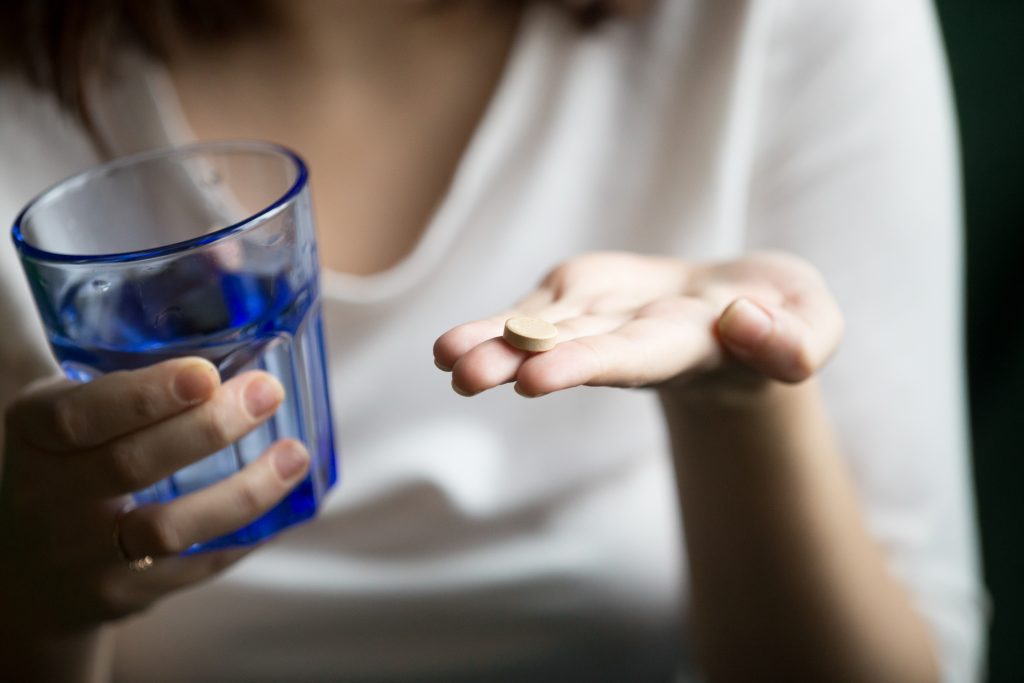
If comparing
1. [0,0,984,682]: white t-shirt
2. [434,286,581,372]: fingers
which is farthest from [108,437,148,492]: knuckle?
[0,0,984,682]: white t-shirt

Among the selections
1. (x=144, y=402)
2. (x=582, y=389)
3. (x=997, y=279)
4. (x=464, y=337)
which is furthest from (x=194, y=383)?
(x=997, y=279)

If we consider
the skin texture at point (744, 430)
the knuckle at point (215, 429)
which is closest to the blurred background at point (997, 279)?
the skin texture at point (744, 430)

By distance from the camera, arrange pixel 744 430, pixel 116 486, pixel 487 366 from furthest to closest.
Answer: pixel 744 430 → pixel 116 486 → pixel 487 366

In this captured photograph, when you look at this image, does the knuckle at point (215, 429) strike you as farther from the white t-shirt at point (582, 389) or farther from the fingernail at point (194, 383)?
the white t-shirt at point (582, 389)

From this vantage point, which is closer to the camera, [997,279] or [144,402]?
[144,402]

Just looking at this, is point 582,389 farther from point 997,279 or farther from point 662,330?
point 997,279

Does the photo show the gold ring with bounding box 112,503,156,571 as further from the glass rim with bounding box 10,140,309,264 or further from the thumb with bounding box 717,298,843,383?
the thumb with bounding box 717,298,843,383

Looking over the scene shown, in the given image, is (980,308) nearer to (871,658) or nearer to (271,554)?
(871,658)
